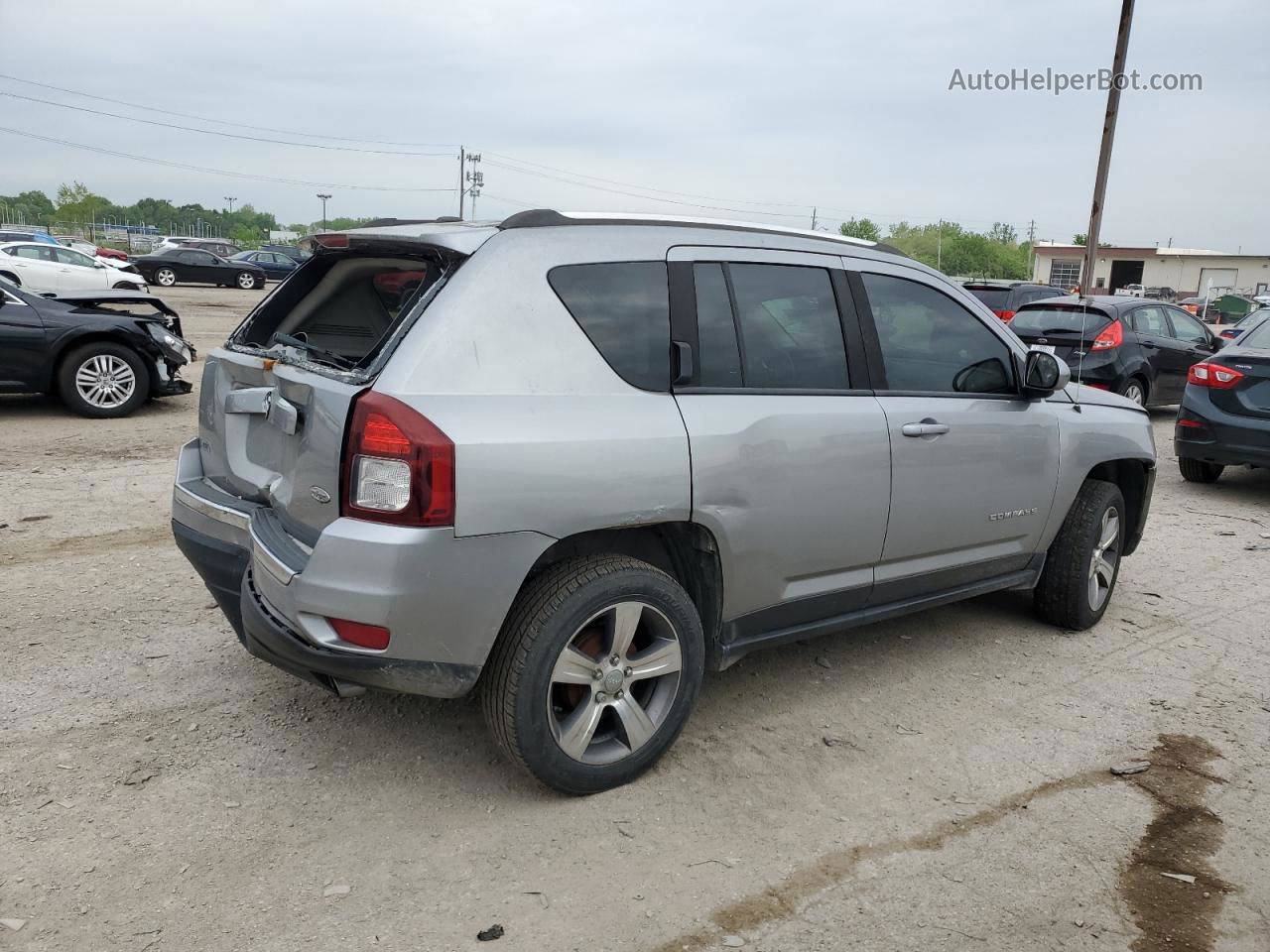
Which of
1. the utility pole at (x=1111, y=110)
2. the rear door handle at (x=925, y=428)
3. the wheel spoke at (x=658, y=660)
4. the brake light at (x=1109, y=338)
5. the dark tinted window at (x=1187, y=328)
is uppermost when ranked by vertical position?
the utility pole at (x=1111, y=110)

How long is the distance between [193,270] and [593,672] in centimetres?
3598

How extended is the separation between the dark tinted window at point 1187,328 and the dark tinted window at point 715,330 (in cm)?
1150

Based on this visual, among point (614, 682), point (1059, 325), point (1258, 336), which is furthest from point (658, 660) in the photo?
point (1059, 325)

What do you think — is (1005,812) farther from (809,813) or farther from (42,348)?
(42,348)

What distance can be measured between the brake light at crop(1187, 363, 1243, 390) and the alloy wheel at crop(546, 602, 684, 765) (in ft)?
23.0

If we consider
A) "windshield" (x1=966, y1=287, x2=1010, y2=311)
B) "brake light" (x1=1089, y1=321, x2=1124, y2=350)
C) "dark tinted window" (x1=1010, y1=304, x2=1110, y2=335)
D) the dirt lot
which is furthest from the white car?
"brake light" (x1=1089, y1=321, x2=1124, y2=350)

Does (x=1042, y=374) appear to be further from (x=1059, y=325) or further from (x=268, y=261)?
(x=268, y=261)

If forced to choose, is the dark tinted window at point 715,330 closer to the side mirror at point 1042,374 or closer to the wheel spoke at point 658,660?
the wheel spoke at point 658,660

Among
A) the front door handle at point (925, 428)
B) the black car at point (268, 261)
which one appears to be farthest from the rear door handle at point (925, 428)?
the black car at point (268, 261)

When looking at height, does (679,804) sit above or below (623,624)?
below

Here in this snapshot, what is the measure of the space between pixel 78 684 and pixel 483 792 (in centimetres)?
178

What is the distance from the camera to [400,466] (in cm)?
275

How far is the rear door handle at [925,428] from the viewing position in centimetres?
387

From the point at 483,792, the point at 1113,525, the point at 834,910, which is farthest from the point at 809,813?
the point at 1113,525
